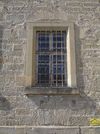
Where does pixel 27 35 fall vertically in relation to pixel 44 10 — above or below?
below

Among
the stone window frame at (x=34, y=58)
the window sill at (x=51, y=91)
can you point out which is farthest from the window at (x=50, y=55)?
the window sill at (x=51, y=91)

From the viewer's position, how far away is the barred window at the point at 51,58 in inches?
352

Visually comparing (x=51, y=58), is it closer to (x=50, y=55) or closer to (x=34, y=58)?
(x=50, y=55)

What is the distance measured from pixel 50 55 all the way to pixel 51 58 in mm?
100

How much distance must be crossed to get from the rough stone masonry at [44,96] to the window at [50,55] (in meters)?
0.18

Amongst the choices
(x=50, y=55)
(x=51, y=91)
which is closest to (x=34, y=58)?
(x=50, y=55)

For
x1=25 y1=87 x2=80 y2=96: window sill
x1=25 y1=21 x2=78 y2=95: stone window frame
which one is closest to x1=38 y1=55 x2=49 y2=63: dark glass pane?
x1=25 y1=21 x2=78 y2=95: stone window frame

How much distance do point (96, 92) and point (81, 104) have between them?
548mm

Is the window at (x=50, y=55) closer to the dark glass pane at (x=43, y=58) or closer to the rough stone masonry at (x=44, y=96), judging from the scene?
the dark glass pane at (x=43, y=58)

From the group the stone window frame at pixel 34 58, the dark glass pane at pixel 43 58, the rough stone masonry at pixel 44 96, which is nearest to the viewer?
the rough stone masonry at pixel 44 96

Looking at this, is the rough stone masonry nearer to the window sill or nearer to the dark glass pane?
the window sill

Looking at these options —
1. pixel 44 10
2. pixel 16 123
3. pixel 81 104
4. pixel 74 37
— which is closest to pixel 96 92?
pixel 81 104

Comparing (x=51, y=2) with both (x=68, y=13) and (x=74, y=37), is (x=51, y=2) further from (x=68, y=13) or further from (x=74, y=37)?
(x=74, y=37)

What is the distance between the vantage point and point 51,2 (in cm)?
955
